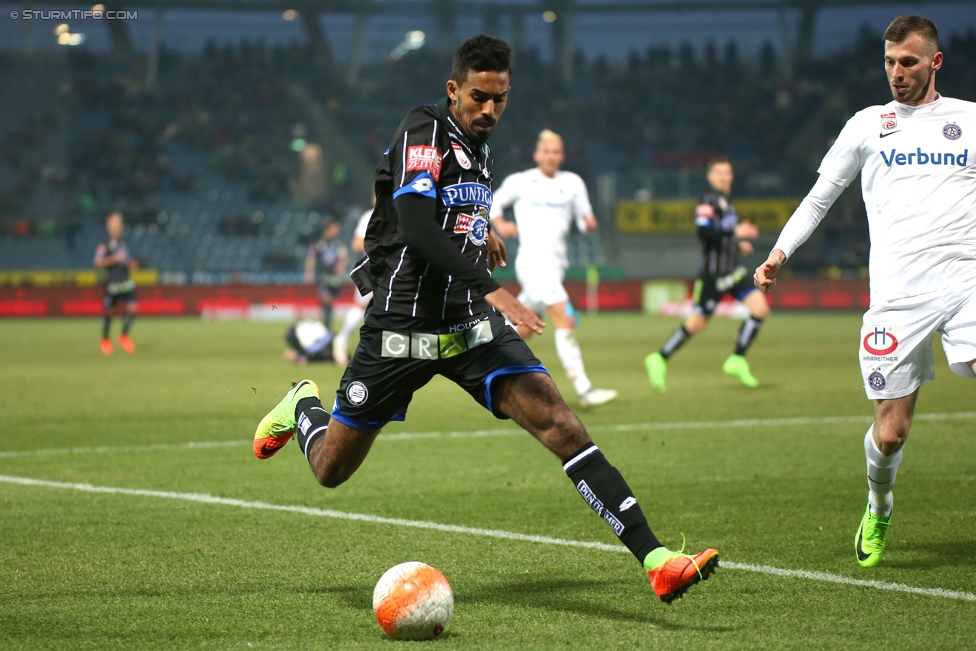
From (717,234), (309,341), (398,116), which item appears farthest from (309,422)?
(398,116)

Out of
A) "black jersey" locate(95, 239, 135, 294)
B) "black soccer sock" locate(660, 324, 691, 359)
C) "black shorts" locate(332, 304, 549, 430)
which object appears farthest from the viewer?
"black jersey" locate(95, 239, 135, 294)

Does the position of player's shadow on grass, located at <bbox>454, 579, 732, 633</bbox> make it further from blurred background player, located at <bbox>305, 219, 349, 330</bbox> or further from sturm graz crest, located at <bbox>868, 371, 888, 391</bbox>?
blurred background player, located at <bbox>305, 219, 349, 330</bbox>

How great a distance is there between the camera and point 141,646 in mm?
4223

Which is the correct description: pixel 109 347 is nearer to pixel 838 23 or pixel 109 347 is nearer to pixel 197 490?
pixel 197 490

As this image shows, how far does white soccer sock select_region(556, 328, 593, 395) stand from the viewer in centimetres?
1216

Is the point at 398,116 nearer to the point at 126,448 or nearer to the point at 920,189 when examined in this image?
the point at 126,448

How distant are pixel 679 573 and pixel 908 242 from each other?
7.37 feet

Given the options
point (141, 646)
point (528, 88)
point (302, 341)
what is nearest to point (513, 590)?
point (141, 646)

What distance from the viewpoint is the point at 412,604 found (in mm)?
4328

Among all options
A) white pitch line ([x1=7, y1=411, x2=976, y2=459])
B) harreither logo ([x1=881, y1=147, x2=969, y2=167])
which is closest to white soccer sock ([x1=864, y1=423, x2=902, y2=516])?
harreither logo ([x1=881, y1=147, x2=969, y2=167])

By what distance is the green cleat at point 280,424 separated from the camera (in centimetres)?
592

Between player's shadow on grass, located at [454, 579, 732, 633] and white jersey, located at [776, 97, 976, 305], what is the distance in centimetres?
193

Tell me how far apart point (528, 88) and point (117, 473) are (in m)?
40.7

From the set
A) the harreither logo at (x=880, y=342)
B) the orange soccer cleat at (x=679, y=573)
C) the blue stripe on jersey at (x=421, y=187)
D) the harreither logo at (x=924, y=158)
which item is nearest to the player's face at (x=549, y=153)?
the harreither logo at (x=924, y=158)
